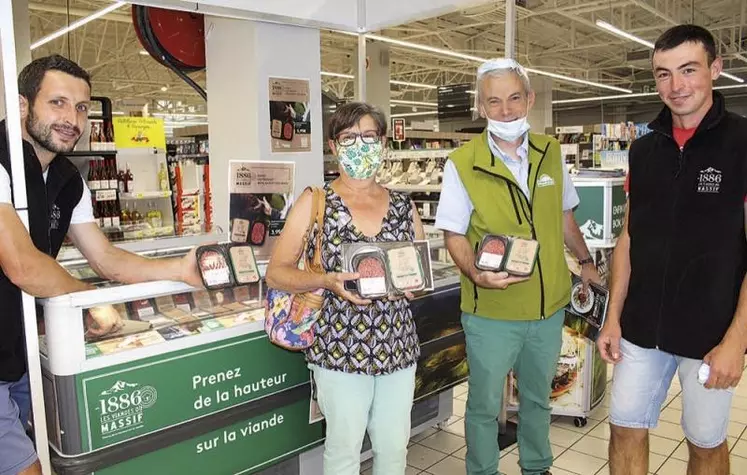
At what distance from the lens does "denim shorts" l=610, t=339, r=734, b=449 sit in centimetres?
219

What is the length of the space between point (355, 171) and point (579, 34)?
18674 millimetres

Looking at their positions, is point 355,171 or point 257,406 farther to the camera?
point 257,406

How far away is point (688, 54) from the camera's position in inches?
82.3

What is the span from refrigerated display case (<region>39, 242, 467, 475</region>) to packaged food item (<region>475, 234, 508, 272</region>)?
92 cm

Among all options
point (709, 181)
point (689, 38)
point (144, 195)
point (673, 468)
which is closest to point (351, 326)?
point (709, 181)

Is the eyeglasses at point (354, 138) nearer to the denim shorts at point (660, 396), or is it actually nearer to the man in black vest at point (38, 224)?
the man in black vest at point (38, 224)

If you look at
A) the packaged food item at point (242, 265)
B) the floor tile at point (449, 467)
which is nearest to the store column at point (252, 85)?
the packaged food item at point (242, 265)

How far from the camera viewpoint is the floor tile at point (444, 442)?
3.81 metres

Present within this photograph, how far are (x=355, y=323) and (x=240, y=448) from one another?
793mm

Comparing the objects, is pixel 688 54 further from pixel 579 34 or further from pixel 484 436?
pixel 579 34

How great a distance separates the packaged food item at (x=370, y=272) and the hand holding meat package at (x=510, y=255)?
19.5 inches

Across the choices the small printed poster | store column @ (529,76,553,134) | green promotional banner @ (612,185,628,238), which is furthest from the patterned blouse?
store column @ (529,76,553,134)

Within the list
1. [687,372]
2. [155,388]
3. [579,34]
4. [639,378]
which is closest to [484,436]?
[639,378]

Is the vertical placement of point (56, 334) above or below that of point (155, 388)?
above
